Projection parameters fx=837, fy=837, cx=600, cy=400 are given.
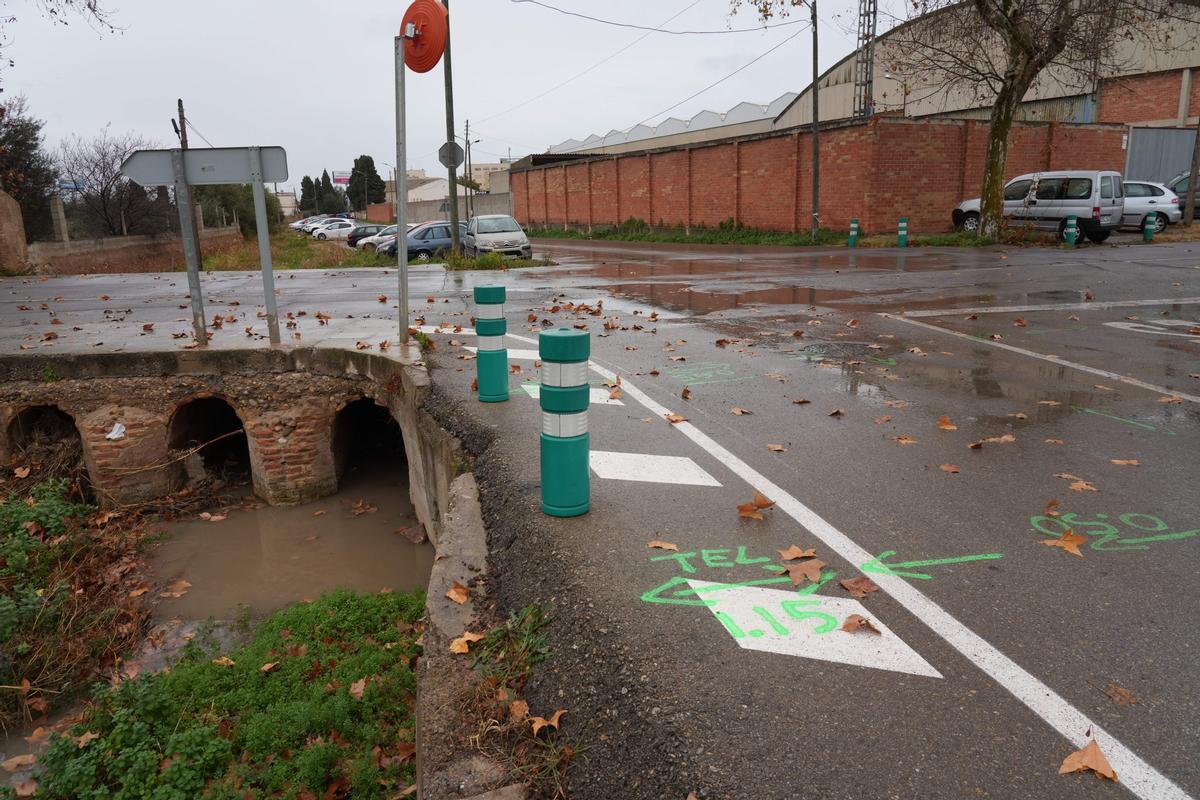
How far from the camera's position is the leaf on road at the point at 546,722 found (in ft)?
8.95

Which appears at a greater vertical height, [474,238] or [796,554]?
[474,238]

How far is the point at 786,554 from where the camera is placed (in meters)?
3.77

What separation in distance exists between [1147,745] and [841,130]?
2799cm

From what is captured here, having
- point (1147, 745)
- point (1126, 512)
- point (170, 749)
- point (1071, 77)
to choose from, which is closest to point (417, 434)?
point (170, 749)

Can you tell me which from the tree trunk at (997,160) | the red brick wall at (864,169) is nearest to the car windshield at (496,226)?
the red brick wall at (864,169)

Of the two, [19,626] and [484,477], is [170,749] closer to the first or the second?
[484,477]

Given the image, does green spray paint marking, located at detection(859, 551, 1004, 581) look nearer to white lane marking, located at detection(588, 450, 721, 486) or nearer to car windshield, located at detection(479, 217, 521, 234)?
white lane marking, located at detection(588, 450, 721, 486)

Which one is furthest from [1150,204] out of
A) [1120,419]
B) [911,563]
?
[911,563]

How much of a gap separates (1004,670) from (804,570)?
0.93 meters

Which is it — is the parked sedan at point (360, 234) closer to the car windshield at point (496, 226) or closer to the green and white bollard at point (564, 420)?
the car windshield at point (496, 226)

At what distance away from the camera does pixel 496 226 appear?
24297mm

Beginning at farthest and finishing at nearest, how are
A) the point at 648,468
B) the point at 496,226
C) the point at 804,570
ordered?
the point at 496,226
the point at 648,468
the point at 804,570

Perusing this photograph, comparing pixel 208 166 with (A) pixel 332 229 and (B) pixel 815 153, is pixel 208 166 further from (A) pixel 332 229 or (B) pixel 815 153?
(A) pixel 332 229

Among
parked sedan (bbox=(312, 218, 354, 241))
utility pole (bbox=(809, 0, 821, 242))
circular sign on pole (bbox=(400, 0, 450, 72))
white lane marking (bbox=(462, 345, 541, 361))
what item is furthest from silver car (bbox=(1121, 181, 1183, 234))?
parked sedan (bbox=(312, 218, 354, 241))
